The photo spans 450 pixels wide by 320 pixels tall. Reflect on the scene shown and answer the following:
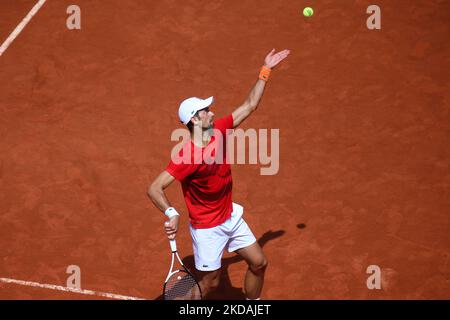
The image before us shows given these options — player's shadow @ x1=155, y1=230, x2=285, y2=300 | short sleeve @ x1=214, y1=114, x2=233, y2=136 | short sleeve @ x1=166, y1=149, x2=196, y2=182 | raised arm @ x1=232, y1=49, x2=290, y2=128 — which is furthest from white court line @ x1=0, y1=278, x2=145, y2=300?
raised arm @ x1=232, y1=49, x2=290, y2=128

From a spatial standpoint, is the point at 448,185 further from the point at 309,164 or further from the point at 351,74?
the point at 351,74

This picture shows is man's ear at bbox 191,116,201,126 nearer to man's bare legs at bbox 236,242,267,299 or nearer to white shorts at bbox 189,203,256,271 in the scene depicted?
white shorts at bbox 189,203,256,271

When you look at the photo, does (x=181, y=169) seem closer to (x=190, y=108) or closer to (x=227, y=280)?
(x=190, y=108)

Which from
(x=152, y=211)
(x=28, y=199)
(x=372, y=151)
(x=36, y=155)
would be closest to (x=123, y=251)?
(x=152, y=211)

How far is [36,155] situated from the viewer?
11.0 metres

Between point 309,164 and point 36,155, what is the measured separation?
4.35 metres

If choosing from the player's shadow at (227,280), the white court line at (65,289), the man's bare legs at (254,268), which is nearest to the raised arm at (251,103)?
the man's bare legs at (254,268)

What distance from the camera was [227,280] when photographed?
28.9ft

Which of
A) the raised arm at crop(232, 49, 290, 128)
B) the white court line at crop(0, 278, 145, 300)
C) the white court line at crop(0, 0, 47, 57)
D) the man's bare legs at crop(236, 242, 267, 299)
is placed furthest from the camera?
the white court line at crop(0, 0, 47, 57)

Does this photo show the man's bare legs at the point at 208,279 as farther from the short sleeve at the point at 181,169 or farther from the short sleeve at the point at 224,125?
the short sleeve at the point at 224,125

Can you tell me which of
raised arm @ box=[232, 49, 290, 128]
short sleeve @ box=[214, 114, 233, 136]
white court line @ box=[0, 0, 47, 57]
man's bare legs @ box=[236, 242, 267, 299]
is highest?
white court line @ box=[0, 0, 47, 57]

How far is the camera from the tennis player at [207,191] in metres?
7.01

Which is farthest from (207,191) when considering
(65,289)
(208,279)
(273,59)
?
(65,289)

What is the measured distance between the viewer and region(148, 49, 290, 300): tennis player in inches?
276
